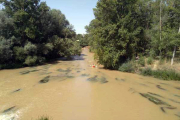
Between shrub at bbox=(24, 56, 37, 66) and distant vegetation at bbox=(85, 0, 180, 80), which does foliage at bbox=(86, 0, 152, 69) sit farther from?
shrub at bbox=(24, 56, 37, 66)

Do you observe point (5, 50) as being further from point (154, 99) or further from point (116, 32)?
point (154, 99)

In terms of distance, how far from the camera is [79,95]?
9461 millimetres

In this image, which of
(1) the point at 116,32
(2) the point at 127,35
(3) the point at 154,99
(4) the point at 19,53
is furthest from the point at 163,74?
(4) the point at 19,53

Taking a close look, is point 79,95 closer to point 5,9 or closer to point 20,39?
point 20,39

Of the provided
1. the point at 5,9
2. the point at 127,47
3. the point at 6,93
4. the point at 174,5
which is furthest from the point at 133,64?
the point at 5,9

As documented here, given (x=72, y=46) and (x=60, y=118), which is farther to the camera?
(x=72, y=46)

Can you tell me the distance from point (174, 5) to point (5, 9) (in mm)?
21726

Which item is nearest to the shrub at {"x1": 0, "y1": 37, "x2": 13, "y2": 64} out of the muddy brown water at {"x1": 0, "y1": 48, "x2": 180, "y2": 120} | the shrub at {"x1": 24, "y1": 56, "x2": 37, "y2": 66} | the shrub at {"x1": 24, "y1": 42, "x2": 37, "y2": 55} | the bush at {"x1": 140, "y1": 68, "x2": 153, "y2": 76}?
the shrub at {"x1": 24, "y1": 42, "x2": 37, "y2": 55}

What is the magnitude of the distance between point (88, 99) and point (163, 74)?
871 cm

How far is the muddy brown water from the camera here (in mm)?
6961

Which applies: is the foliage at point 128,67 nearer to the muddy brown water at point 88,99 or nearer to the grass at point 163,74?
the grass at point 163,74

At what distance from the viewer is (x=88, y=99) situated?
→ 348 inches

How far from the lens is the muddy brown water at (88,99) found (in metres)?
6.96

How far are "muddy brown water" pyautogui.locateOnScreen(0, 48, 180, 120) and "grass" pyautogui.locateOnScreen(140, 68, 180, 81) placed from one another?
0.71 meters
